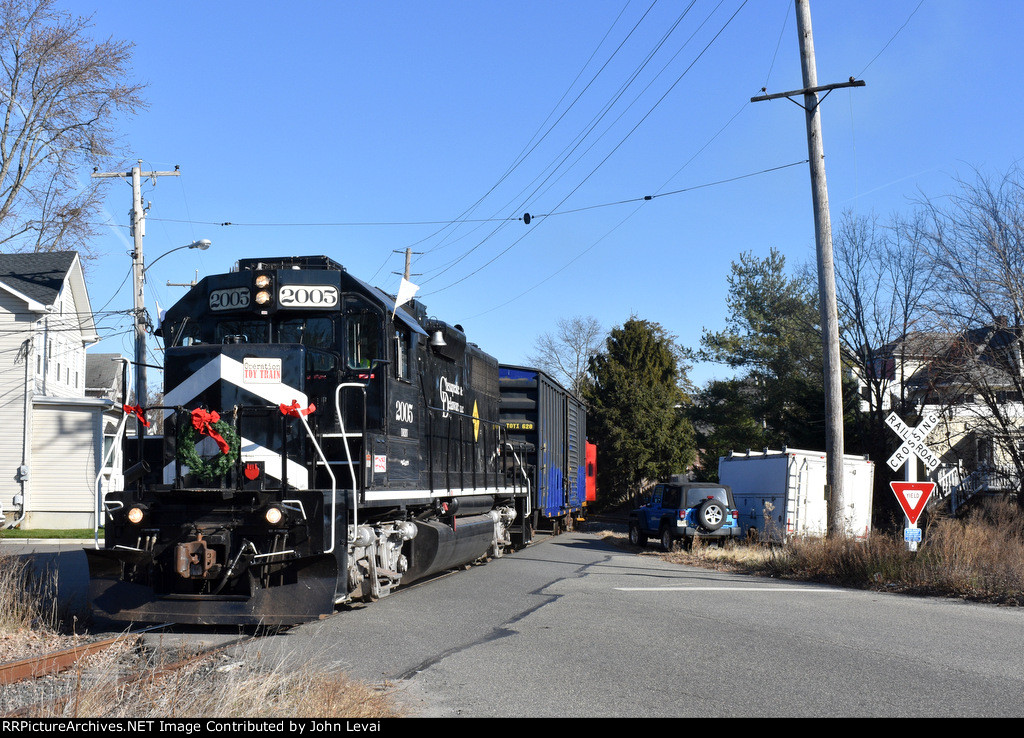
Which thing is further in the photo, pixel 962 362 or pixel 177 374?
pixel 962 362

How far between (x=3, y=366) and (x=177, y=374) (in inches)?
871

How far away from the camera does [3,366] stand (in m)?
27.4

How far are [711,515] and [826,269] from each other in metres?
6.45

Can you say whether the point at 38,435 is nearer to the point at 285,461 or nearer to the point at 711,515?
the point at 711,515

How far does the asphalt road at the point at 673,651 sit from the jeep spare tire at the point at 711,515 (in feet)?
21.8

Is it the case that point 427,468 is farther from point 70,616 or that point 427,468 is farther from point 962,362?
point 962,362

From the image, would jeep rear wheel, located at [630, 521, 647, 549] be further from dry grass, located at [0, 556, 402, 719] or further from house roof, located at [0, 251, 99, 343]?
house roof, located at [0, 251, 99, 343]

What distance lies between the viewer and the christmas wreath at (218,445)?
841 centimetres

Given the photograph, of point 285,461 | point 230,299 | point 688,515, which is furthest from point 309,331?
point 688,515

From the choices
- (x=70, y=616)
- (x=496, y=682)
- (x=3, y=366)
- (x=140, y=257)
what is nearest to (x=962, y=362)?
(x=496, y=682)

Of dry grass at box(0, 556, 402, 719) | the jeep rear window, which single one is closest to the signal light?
dry grass at box(0, 556, 402, 719)

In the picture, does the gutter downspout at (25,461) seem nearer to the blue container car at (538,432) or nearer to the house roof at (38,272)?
the house roof at (38,272)

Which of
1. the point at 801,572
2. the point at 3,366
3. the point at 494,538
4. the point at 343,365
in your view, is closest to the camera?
the point at 343,365

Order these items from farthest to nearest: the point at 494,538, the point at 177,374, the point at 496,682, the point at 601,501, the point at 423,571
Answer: the point at 601,501, the point at 494,538, the point at 423,571, the point at 177,374, the point at 496,682
